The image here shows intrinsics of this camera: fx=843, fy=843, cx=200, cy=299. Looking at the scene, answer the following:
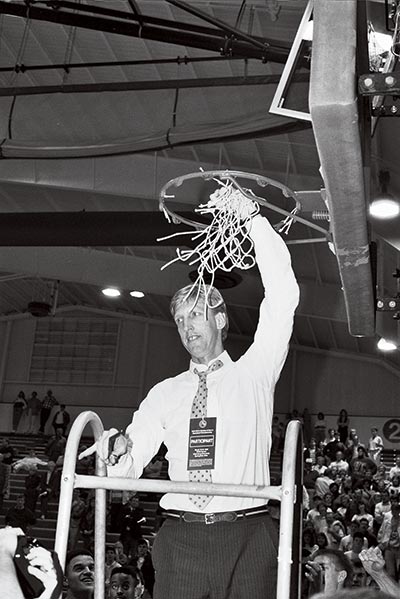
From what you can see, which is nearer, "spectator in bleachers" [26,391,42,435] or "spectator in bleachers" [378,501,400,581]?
"spectator in bleachers" [378,501,400,581]

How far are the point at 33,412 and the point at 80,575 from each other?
22.9m

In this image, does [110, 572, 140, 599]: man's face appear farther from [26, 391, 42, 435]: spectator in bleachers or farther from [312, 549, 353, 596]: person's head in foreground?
[26, 391, 42, 435]: spectator in bleachers

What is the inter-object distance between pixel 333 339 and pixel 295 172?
1430 cm

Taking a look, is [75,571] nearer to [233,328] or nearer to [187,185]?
[187,185]

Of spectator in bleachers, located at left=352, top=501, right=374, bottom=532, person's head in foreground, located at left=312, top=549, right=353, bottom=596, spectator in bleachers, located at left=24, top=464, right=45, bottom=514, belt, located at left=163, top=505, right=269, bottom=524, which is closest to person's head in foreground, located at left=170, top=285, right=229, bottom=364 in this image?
belt, located at left=163, top=505, right=269, bottom=524

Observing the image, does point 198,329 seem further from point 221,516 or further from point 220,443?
point 221,516

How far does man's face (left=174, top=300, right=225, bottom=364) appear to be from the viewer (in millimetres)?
3357

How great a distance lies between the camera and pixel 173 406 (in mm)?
3373

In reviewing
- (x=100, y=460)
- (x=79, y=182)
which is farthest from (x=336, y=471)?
(x=100, y=460)

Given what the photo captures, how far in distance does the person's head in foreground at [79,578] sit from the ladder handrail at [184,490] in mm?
3390

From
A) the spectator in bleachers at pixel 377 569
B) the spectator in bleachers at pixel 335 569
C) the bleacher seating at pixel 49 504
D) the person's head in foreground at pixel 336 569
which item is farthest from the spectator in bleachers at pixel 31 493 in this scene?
the spectator in bleachers at pixel 377 569

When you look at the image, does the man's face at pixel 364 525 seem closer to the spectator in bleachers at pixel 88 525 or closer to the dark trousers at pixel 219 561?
the spectator in bleachers at pixel 88 525

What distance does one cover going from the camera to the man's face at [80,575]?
6303 mm

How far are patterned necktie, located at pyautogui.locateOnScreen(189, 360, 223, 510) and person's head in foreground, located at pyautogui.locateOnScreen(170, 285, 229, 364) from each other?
5cm
